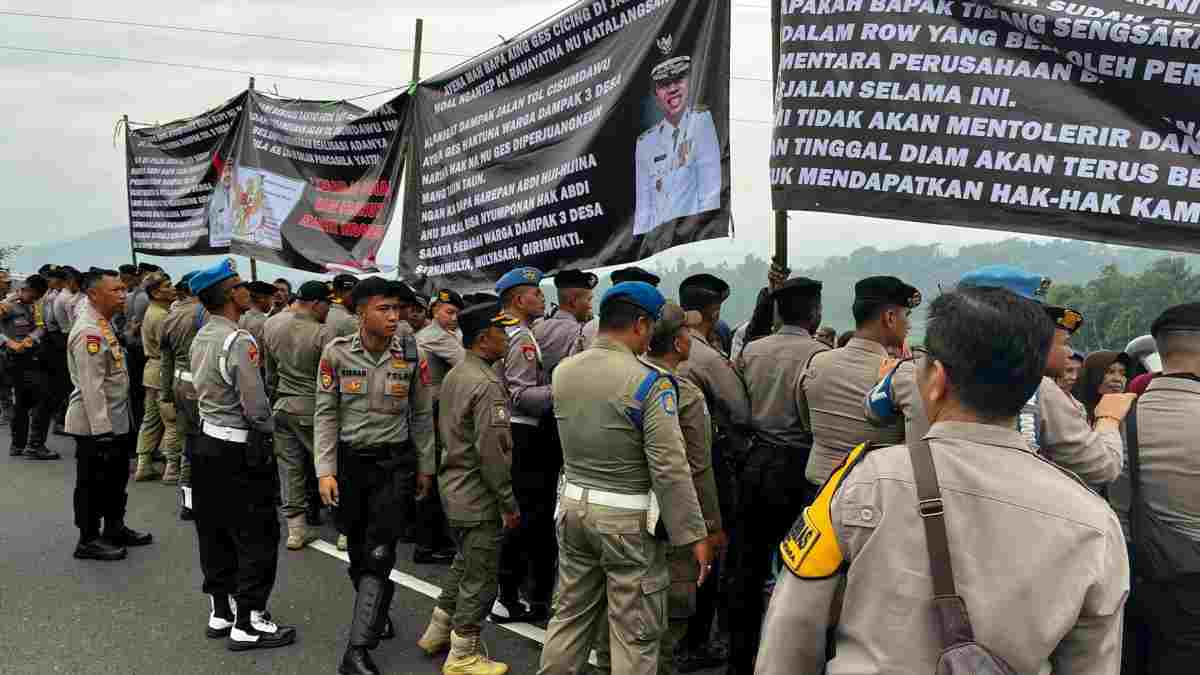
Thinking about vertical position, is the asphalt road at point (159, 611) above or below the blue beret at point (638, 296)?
below

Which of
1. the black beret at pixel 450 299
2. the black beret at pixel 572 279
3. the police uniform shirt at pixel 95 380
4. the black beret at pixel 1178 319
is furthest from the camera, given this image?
the black beret at pixel 450 299

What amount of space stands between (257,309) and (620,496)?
21.5ft

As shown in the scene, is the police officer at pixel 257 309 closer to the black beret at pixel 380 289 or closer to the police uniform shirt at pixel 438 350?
the police uniform shirt at pixel 438 350

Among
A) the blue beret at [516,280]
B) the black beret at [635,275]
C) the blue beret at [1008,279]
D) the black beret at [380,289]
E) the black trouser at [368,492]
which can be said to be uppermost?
the blue beret at [1008,279]

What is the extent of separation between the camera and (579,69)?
5.84m

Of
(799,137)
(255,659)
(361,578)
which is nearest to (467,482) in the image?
(361,578)

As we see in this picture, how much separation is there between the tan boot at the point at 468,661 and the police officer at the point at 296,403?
261cm

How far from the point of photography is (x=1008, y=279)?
9.28 ft

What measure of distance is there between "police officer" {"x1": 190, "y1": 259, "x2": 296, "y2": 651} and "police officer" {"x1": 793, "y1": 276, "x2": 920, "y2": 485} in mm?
2840

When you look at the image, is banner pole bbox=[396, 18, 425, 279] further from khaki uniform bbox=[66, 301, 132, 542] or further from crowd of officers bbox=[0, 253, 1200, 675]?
khaki uniform bbox=[66, 301, 132, 542]

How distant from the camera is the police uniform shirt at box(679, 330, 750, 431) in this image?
4484 mm

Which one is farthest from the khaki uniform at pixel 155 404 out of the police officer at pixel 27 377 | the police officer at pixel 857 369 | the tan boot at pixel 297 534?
the police officer at pixel 857 369

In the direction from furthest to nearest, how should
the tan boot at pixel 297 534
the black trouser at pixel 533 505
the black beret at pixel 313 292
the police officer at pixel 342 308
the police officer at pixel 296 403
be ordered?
1. the black beret at pixel 313 292
2. the police officer at pixel 342 308
3. the police officer at pixel 296 403
4. the tan boot at pixel 297 534
5. the black trouser at pixel 533 505

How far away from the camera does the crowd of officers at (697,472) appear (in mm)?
1508
